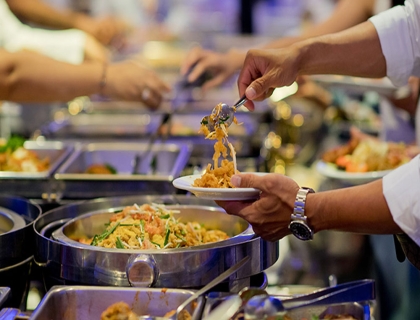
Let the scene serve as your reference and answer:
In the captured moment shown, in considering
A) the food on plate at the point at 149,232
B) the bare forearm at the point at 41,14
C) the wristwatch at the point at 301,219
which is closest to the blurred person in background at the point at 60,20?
the bare forearm at the point at 41,14

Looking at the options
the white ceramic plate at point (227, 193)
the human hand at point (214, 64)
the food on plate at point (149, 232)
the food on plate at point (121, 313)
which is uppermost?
the human hand at point (214, 64)

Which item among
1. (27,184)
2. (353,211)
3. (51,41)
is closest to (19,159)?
(27,184)

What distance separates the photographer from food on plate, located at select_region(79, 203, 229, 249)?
1.73 meters

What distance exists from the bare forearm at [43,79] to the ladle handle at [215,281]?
1456 millimetres

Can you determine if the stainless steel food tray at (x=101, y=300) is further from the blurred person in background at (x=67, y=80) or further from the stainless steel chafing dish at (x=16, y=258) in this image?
the blurred person in background at (x=67, y=80)

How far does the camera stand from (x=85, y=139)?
3602 millimetres

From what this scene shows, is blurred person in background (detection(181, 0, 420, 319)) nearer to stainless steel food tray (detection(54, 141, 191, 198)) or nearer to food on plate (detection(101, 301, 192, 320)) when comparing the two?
stainless steel food tray (detection(54, 141, 191, 198))

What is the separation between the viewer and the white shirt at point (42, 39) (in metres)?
4.38

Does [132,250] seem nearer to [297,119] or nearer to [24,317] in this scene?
[24,317]

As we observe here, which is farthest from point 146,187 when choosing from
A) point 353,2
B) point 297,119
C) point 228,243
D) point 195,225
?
point 297,119

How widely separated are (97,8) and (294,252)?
740cm

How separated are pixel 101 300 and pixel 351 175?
177cm

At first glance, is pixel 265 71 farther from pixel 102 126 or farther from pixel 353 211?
pixel 102 126

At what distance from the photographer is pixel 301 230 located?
157cm
